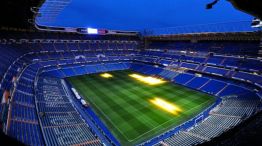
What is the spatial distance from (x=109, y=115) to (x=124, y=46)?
45.4 metres

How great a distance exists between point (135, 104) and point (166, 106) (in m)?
5.08

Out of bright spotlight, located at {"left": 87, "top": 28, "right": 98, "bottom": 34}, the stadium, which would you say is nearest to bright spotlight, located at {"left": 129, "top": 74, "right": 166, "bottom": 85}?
the stadium

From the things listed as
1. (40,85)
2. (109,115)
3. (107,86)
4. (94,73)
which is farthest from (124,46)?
(109,115)

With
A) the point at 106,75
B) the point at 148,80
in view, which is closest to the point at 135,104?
the point at 148,80

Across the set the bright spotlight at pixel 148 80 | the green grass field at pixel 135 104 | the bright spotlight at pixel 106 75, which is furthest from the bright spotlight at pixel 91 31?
the bright spotlight at pixel 148 80

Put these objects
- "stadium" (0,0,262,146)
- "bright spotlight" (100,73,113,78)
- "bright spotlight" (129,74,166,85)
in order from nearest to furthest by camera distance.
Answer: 1. "stadium" (0,0,262,146)
2. "bright spotlight" (129,74,166,85)
3. "bright spotlight" (100,73,113,78)

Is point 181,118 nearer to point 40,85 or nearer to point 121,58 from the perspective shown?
point 40,85

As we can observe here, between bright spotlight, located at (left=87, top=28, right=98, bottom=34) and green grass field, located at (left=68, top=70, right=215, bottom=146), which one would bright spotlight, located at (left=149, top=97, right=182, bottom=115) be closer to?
green grass field, located at (left=68, top=70, right=215, bottom=146)

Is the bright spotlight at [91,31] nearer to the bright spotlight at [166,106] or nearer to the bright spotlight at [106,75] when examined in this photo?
the bright spotlight at [106,75]

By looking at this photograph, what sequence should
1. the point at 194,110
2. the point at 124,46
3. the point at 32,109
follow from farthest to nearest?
the point at 124,46 < the point at 194,110 < the point at 32,109

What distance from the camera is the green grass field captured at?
77.8 ft

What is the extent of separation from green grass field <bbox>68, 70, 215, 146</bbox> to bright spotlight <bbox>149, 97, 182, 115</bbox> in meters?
0.46

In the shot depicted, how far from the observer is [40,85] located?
116ft

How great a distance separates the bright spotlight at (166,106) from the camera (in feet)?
94.3
